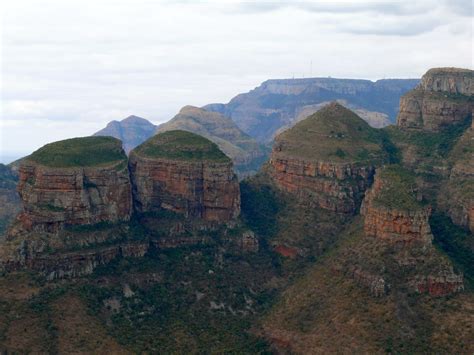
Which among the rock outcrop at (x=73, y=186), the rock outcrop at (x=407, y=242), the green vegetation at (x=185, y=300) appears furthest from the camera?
the rock outcrop at (x=73, y=186)

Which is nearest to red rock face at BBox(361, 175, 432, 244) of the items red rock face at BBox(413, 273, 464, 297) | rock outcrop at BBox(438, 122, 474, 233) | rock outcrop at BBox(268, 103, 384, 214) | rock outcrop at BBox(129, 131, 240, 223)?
red rock face at BBox(413, 273, 464, 297)

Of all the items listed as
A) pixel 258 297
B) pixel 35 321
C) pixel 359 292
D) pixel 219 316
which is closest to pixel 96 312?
pixel 35 321

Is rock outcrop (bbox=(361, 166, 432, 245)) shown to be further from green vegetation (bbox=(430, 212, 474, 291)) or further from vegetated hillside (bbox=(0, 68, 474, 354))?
green vegetation (bbox=(430, 212, 474, 291))

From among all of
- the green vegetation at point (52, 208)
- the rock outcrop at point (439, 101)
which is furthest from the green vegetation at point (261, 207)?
the green vegetation at point (52, 208)

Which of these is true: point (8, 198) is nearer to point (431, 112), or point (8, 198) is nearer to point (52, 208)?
point (52, 208)

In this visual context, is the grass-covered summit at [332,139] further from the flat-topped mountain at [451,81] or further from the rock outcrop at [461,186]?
the flat-topped mountain at [451,81]

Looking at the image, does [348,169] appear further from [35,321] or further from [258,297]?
[35,321]
